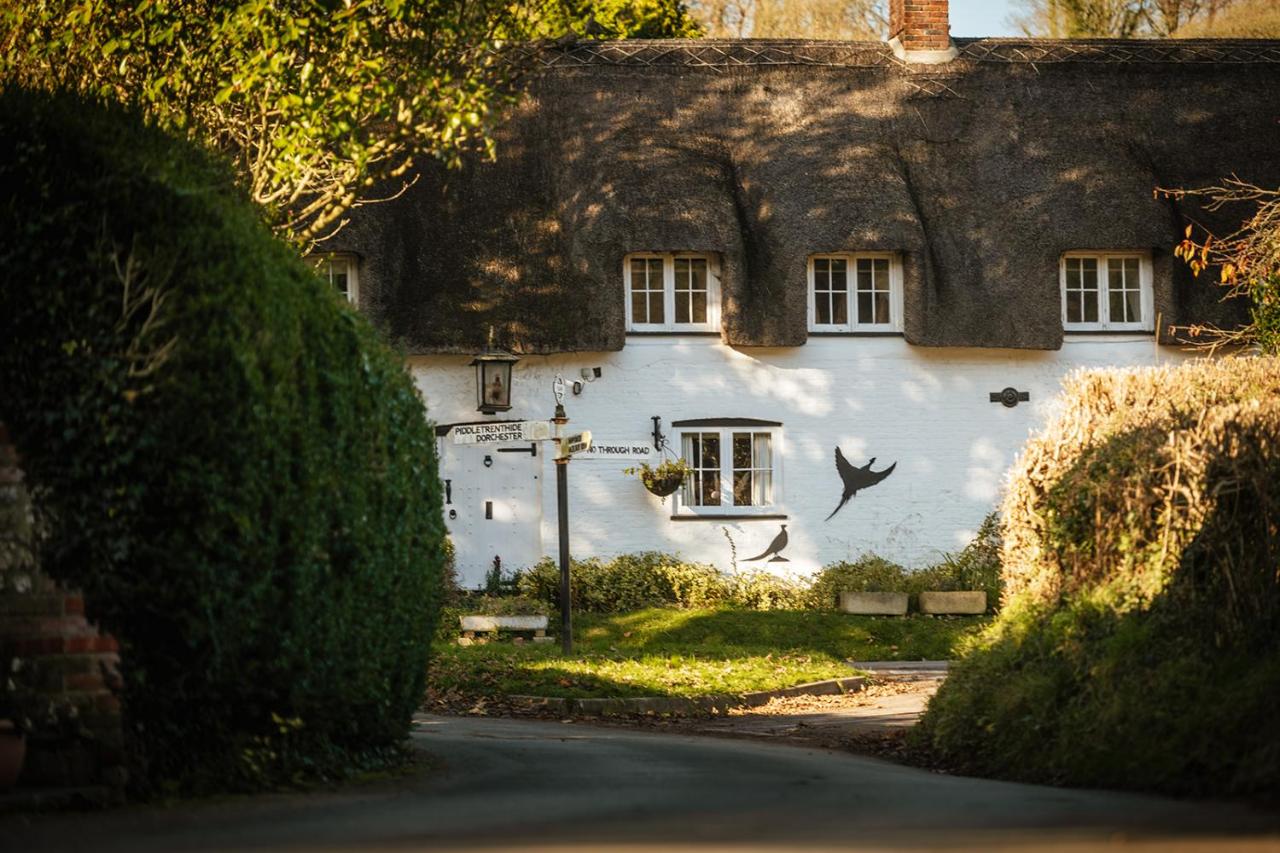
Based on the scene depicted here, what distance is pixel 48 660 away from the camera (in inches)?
294

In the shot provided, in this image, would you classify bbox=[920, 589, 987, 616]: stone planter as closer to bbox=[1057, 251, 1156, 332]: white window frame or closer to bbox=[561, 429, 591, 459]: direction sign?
bbox=[1057, 251, 1156, 332]: white window frame

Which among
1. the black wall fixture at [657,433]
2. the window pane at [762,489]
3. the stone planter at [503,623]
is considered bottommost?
the stone planter at [503,623]

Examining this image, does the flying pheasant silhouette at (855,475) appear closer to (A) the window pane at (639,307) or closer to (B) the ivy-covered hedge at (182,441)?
(A) the window pane at (639,307)

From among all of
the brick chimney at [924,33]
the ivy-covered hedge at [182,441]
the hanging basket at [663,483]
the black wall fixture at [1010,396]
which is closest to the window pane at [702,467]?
the hanging basket at [663,483]

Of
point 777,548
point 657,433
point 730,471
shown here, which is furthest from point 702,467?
point 777,548

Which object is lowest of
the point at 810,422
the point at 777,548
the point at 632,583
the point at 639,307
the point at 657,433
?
the point at 632,583

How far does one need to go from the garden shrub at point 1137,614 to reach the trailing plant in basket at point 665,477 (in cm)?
1259

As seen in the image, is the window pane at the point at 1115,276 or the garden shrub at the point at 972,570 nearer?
the garden shrub at the point at 972,570

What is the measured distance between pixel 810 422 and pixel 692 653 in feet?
23.7

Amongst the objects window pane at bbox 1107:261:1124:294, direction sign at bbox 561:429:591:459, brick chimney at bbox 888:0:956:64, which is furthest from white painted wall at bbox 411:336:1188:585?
direction sign at bbox 561:429:591:459

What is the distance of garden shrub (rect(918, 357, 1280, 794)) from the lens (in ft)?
27.2

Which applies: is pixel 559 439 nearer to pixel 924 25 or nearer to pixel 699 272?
pixel 699 272

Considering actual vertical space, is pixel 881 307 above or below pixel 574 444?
above

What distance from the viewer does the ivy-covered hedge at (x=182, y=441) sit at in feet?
24.4
